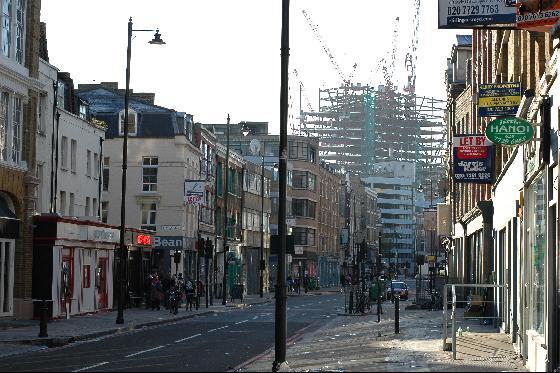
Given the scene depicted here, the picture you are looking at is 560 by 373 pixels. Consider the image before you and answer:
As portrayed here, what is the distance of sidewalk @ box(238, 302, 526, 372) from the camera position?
21725 mm

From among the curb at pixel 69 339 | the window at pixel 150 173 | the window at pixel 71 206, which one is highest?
the window at pixel 150 173

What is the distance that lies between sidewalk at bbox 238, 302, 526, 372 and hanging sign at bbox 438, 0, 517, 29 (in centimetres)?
673

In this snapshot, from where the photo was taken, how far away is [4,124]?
4194 cm

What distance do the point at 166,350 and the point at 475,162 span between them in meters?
15.0

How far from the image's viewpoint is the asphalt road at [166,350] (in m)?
23.3

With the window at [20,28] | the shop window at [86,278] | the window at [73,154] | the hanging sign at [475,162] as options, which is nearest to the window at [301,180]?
the window at [73,154]

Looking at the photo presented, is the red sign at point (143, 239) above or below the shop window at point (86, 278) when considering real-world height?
above

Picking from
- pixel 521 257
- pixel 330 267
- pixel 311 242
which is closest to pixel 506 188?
pixel 521 257

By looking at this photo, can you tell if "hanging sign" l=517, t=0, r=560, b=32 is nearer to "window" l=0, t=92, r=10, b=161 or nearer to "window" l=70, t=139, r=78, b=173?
"window" l=0, t=92, r=10, b=161

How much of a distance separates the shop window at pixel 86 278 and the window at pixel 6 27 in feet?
40.5

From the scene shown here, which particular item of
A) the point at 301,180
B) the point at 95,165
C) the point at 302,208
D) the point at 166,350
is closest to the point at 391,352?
the point at 166,350

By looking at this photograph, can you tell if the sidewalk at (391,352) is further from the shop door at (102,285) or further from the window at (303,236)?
the window at (303,236)

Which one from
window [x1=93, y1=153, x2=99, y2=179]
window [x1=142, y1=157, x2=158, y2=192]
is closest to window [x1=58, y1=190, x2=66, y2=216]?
window [x1=93, y1=153, x2=99, y2=179]

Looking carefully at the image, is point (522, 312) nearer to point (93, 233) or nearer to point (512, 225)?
point (512, 225)
